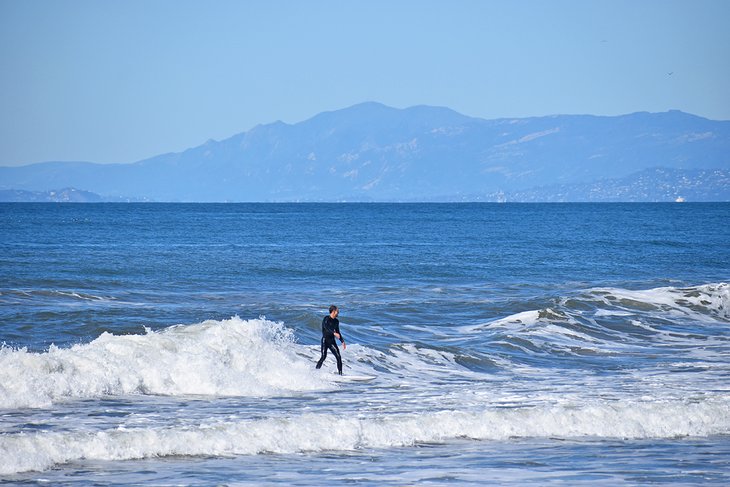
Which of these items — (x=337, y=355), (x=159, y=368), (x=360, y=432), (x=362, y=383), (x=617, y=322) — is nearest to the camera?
(x=360, y=432)

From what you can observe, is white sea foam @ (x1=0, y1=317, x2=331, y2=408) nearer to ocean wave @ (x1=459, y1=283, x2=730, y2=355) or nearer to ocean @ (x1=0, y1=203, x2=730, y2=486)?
ocean @ (x1=0, y1=203, x2=730, y2=486)

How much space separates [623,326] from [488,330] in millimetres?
5070

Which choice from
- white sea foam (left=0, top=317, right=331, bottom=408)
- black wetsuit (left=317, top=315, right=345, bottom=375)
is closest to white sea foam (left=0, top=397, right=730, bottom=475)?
white sea foam (left=0, top=317, right=331, bottom=408)

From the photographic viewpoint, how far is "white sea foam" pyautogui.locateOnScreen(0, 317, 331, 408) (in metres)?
18.2

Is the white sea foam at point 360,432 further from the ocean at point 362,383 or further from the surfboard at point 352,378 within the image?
the surfboard at point 352,378

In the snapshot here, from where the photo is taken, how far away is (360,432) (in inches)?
618

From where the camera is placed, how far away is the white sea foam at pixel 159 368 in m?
18.2

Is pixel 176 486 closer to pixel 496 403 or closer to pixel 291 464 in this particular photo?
pixel 291 464

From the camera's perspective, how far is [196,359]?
67.4 ft

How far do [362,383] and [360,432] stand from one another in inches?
210

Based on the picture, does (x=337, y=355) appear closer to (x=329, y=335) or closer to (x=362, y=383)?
(x=329, y=335)

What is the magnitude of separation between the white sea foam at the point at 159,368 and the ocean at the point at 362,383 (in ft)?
0.16

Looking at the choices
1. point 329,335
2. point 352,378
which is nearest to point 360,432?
point 352,378

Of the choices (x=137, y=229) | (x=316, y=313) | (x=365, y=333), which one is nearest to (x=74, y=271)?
(x=316, y=313)
